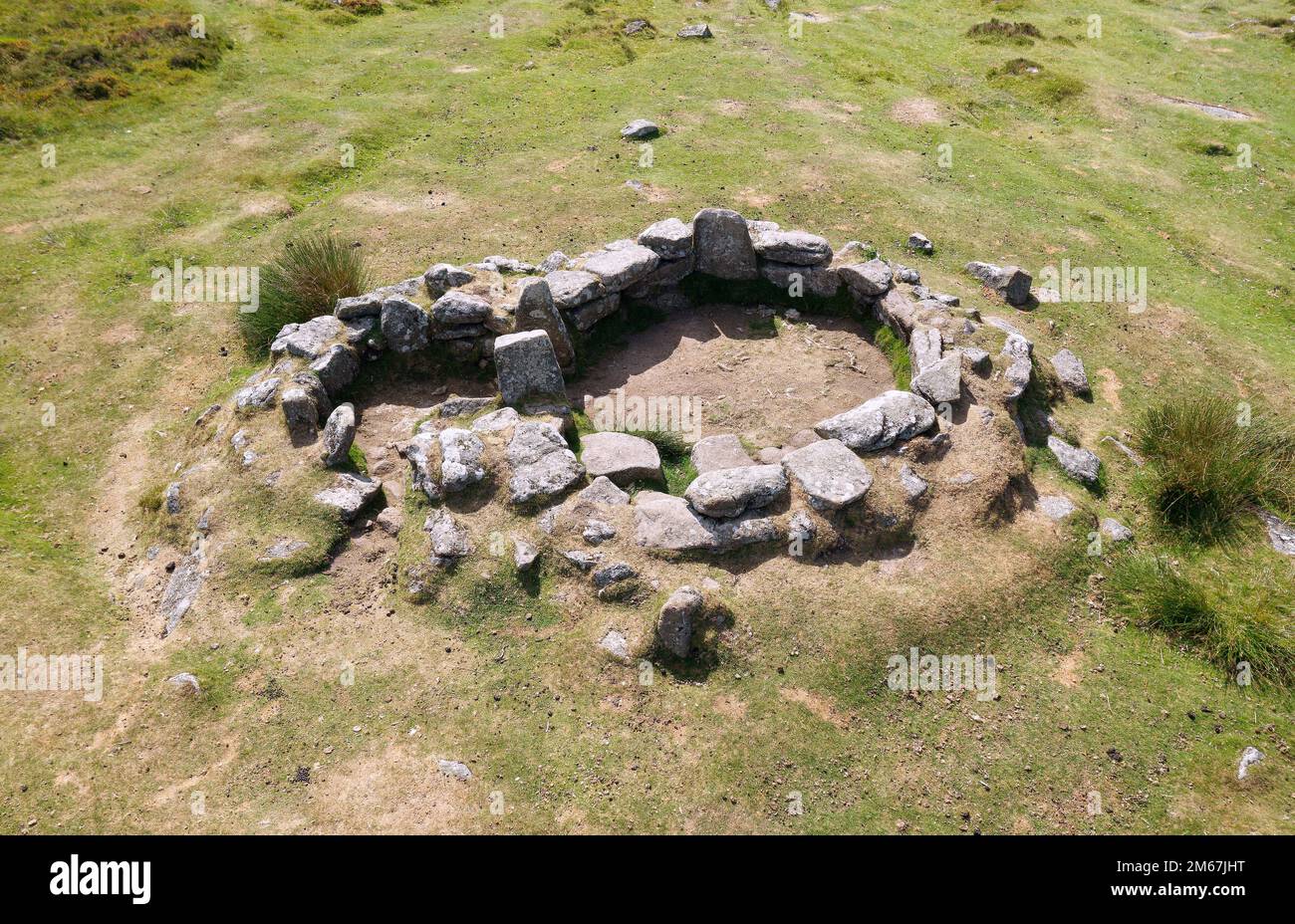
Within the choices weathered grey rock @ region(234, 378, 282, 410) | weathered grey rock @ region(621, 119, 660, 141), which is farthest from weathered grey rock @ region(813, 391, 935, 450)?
weathered grey rock @ region(621, 119, 660, 141)

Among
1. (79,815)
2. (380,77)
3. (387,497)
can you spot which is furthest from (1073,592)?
(380,77)

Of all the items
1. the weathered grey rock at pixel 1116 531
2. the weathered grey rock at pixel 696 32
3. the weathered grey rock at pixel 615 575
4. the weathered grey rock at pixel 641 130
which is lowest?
the weathered grey rock at pixel 615 575

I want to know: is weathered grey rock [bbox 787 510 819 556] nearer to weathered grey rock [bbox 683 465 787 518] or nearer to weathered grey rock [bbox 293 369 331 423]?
weathered grey rock [bbox 683 465 787 518]

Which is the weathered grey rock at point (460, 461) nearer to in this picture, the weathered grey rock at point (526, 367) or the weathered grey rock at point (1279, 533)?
the weathered grey rock at point (526, 367)

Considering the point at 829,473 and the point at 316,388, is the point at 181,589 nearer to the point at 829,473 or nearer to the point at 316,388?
the point at 316,388

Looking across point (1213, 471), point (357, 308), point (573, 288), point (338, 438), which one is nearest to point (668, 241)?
point (573, 288)

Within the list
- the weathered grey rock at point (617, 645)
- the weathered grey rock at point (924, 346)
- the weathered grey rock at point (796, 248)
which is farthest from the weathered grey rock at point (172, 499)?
the weathered grey rock at point (924, 346)
